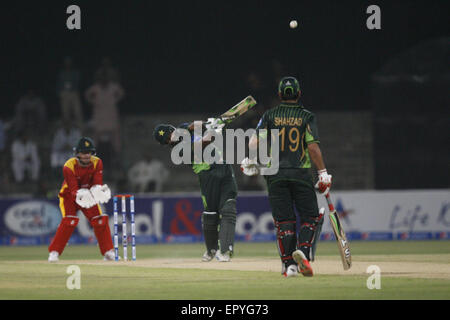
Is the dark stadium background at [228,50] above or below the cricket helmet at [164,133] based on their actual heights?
above

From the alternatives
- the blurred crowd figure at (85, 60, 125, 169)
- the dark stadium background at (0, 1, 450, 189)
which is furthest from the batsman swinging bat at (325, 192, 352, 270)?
the blurred crowd figure at (85, 60, 125, 169)

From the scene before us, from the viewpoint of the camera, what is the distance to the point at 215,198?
13242 millimetres

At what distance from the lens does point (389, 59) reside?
74.1 ft

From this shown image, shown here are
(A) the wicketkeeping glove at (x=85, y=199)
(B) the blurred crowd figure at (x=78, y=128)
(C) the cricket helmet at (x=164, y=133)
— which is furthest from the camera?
(B) the blurred crowd figure at (x=78, y=128)

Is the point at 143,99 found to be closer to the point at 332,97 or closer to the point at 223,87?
the point at 223,87

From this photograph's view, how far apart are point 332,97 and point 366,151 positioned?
1760 millimetres

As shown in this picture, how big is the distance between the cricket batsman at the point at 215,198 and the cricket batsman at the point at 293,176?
2.68 meters

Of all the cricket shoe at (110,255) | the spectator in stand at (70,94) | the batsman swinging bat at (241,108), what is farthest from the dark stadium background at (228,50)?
the batsman swinging bat at (241,108)

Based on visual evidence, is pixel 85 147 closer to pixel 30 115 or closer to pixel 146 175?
pixel 146 175

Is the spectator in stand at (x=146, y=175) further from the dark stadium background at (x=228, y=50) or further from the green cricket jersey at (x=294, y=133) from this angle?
the green cricket jersey at (x=294, y=133)

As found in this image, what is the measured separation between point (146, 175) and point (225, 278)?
1182 cm

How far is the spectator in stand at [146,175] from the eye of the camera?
22.0 metres

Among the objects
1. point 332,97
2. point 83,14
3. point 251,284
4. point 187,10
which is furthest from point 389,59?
point 251,284
